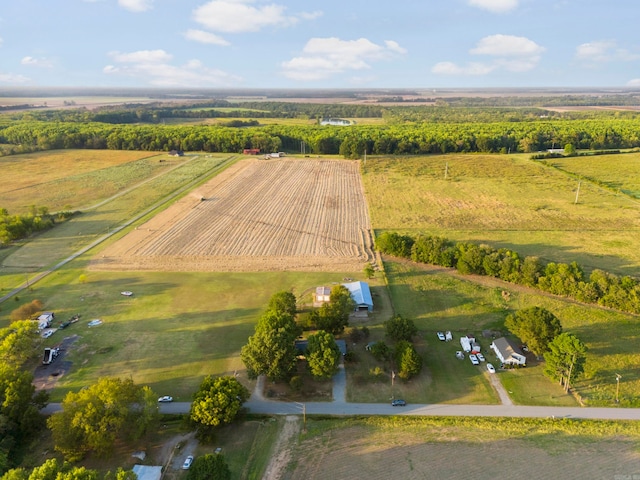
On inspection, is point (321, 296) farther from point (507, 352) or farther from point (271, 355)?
point (507, 352)

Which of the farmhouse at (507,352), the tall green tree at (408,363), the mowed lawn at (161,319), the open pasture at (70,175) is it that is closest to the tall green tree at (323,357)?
the tall green tree at (408,363)

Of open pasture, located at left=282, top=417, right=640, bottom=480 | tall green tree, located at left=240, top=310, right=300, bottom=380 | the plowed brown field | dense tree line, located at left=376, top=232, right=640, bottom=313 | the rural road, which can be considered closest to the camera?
open pasture, located at left=282, top=417, right=640, bottom=480

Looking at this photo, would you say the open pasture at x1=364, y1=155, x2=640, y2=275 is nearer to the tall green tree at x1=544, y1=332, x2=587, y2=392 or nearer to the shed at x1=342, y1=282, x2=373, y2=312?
the shed at x1=342, y1=282, x2=373, y2=312

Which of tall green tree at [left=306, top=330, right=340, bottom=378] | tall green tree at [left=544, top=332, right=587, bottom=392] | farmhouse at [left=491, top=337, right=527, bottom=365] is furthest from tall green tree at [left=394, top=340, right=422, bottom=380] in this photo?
tall green tree at [left=544, top=332, right=587, bottom=392]

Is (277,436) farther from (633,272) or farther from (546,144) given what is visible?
(546,144)

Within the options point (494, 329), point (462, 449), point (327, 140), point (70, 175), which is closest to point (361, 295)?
point (494, 329)

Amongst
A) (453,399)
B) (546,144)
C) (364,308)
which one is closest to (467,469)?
(453,399)
